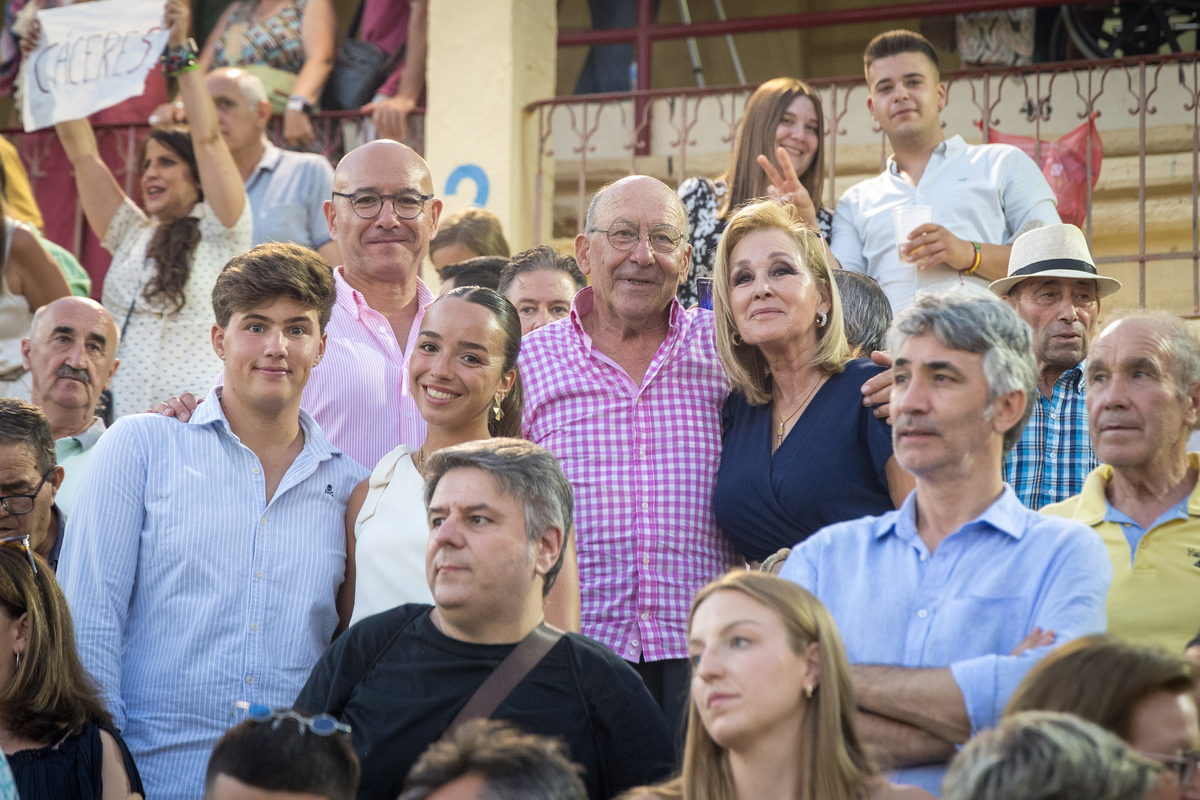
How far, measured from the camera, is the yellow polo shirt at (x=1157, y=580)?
327 cm

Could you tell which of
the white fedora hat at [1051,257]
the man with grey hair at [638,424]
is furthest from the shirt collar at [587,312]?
the white fedora hat at [1051,257]

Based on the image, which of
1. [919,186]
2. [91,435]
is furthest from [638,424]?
[91,435]

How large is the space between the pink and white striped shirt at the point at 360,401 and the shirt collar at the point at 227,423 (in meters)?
0.38

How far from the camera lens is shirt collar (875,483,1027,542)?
9.53 ft

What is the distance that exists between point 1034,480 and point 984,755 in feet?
7.87

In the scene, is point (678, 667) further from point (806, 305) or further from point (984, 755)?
point (984, 755)

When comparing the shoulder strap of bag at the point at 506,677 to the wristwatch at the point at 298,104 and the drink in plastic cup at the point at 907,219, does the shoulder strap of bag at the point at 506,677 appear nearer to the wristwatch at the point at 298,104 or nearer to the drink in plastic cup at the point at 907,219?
the drink in plastic cup at the point at 907,219

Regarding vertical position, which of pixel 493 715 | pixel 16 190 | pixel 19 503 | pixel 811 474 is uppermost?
pixel 16 190

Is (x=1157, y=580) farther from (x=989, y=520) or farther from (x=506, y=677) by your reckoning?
(x=506, y=677)

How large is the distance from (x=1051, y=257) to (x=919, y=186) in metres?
0.89

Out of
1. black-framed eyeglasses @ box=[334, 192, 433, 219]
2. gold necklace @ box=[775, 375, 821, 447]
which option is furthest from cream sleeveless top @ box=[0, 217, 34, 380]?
gold necklace @ box=[775, 375, 821, 447]

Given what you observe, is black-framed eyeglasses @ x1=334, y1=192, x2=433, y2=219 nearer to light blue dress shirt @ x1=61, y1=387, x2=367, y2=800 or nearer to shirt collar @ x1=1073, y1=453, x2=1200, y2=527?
light blue dress shirt @ x1=61, y1=387, x2=367, y2=800

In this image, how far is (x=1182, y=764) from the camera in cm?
234

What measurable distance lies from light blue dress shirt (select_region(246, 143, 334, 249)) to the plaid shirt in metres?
3.49
